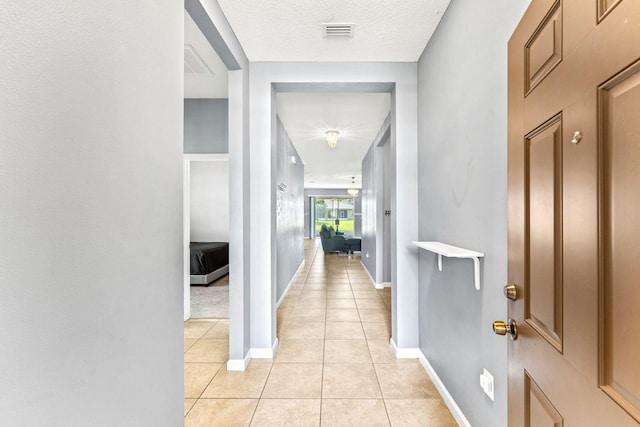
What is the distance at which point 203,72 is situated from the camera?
291cm

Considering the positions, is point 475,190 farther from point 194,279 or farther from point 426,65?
point 194,279

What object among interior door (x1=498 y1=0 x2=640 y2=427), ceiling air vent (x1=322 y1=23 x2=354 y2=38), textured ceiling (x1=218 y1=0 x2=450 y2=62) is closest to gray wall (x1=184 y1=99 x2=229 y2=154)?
textured ceiling (x1=218 y1=0 x2=450 y2=62)

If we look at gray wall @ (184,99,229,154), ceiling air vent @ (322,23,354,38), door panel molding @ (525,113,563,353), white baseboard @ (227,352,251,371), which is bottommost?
white baseboard @ (227,352,251,371)

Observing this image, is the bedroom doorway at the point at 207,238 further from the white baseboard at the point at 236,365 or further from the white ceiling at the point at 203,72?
the white baseboard at the point at 236,365

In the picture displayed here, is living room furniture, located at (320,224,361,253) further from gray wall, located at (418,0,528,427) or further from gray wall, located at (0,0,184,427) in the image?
gray wall, located at (0,0,184,427)

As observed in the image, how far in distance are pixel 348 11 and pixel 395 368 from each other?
2.72m

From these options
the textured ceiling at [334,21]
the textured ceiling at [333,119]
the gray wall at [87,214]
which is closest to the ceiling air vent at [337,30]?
the textured ceiling at [334,21]

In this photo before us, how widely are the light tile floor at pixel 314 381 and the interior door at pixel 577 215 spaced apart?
48.3 inches

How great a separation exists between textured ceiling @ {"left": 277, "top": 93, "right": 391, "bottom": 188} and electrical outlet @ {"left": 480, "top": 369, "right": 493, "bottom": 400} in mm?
2811

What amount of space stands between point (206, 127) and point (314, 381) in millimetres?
2962

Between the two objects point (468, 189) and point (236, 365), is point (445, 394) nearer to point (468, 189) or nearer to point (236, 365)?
point (468, 189)

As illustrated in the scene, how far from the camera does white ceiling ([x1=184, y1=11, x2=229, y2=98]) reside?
91.1 inches

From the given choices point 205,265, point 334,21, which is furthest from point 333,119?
point 205,265

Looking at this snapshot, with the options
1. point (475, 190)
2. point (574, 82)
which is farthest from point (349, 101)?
point (574, 82)
